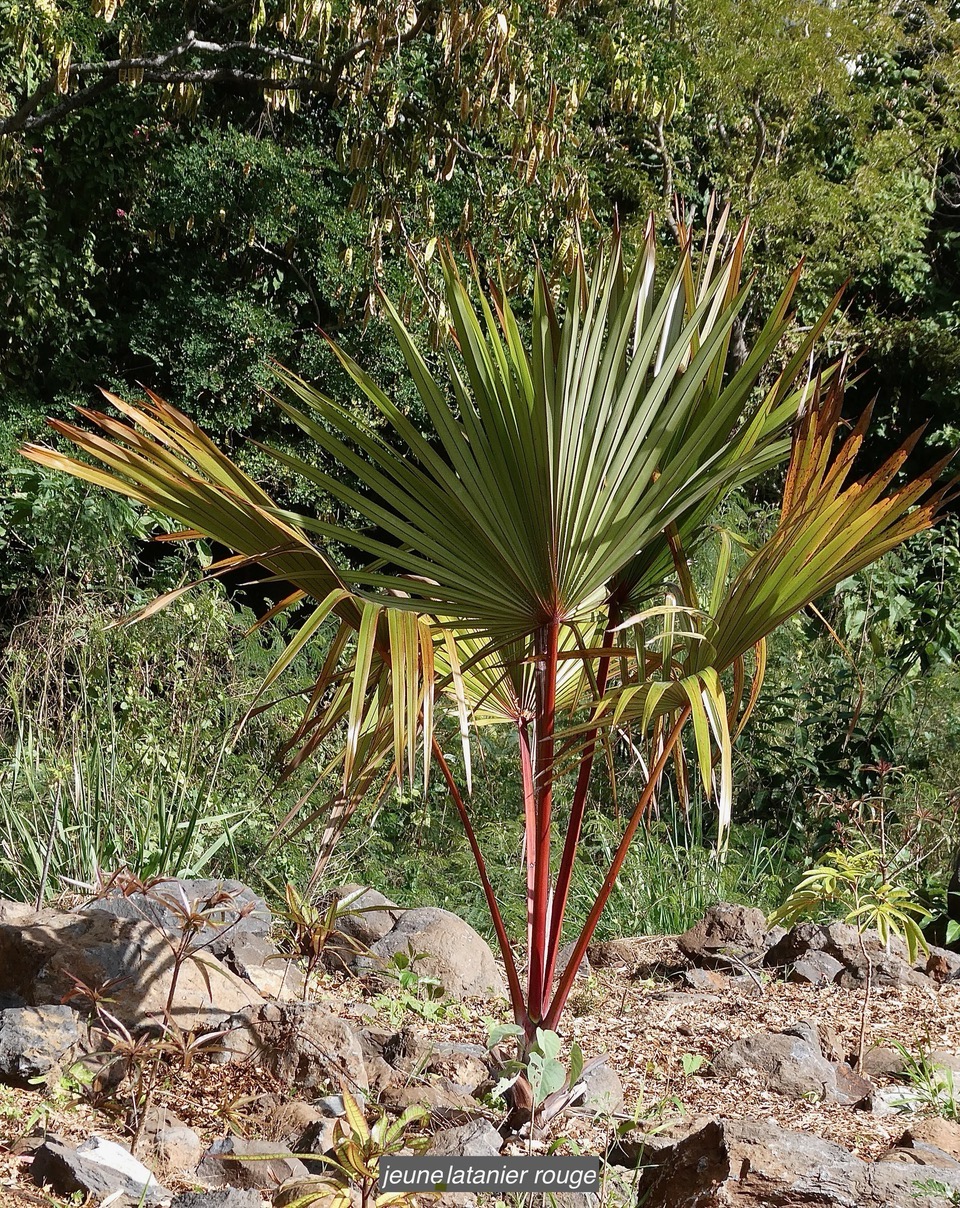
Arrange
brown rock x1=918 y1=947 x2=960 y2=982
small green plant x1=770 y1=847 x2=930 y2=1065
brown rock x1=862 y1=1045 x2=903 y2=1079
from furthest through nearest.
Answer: brown rock x1=918 y1=947 x2=960 y2=982 → small green plant x1=770 y1=847 x2=930 y2=1065 → brown rock x1=862 y1=1045 x2=903 y2=1079

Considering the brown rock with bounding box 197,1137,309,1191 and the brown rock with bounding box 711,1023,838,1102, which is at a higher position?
the brown rock with bounding box 197,1137,309,1191

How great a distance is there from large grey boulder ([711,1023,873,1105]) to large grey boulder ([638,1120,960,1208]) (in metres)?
0.57

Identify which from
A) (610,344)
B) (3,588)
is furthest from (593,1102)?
Answer: (3,588)

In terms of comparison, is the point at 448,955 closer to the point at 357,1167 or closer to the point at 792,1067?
the point at 792,1067

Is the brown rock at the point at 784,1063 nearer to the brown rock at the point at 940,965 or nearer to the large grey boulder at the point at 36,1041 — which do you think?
the brown rock at the point at 940,965

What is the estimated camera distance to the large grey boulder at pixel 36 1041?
2406 mm

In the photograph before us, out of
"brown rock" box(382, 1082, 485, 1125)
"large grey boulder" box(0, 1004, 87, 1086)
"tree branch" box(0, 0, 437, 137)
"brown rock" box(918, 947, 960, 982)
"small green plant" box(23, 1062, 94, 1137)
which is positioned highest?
"tree branch" box(0, 0, 437, 137)

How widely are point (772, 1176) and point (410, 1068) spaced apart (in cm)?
90

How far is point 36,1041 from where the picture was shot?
244 centimetres

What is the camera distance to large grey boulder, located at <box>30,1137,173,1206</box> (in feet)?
6.37

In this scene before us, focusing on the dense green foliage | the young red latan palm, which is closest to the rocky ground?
the young red latan palm

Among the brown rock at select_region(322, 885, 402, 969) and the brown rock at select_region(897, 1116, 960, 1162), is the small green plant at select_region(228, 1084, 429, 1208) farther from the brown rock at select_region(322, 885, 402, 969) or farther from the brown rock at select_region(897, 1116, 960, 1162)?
the brown rock at select_region(322, 885, 402, 969)

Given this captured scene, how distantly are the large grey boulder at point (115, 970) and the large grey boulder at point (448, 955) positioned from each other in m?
0.63

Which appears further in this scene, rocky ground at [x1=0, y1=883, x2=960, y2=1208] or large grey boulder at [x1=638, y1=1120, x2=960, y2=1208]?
rocky ground at [x1=0, y1=883, x2=960, y2=1208]
